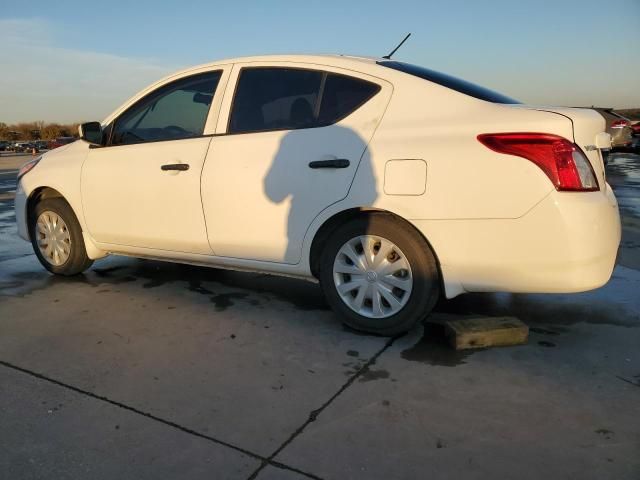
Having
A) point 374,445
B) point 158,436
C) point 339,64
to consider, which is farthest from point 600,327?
point 158,436

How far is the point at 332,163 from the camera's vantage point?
319 centimetres

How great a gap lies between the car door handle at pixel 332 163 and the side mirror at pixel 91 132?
6.34 ft

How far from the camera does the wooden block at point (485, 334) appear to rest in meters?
3.06

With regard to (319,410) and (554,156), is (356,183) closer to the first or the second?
(554,156)

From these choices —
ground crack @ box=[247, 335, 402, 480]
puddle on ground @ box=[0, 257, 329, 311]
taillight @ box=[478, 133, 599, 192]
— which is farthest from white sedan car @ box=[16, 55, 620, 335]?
puddle on ground @ box=[0, 257, 329, 311]

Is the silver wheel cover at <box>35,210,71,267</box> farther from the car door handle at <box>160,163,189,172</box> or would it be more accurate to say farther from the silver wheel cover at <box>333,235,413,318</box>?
the silver wheel cover at <box>333,235,413,318</box>

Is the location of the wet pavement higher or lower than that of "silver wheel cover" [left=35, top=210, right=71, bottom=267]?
lower

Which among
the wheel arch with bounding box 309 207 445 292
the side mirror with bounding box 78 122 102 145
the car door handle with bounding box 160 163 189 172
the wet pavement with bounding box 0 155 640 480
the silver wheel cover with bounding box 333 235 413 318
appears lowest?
the wet pavement with bounding box 0 155 640 480

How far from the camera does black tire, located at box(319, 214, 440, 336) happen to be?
3.06 m

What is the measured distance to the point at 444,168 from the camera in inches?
113

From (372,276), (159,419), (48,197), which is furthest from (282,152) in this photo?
(48,197)

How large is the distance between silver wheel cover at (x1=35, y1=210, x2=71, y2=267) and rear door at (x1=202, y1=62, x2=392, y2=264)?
5.17 ft

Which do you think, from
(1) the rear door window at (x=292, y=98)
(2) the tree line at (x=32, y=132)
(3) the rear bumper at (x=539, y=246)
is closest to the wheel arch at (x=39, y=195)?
(1) the rear door window at (x=292, y=98)

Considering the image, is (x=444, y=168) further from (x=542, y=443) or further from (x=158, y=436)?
(x=158, y=436)
